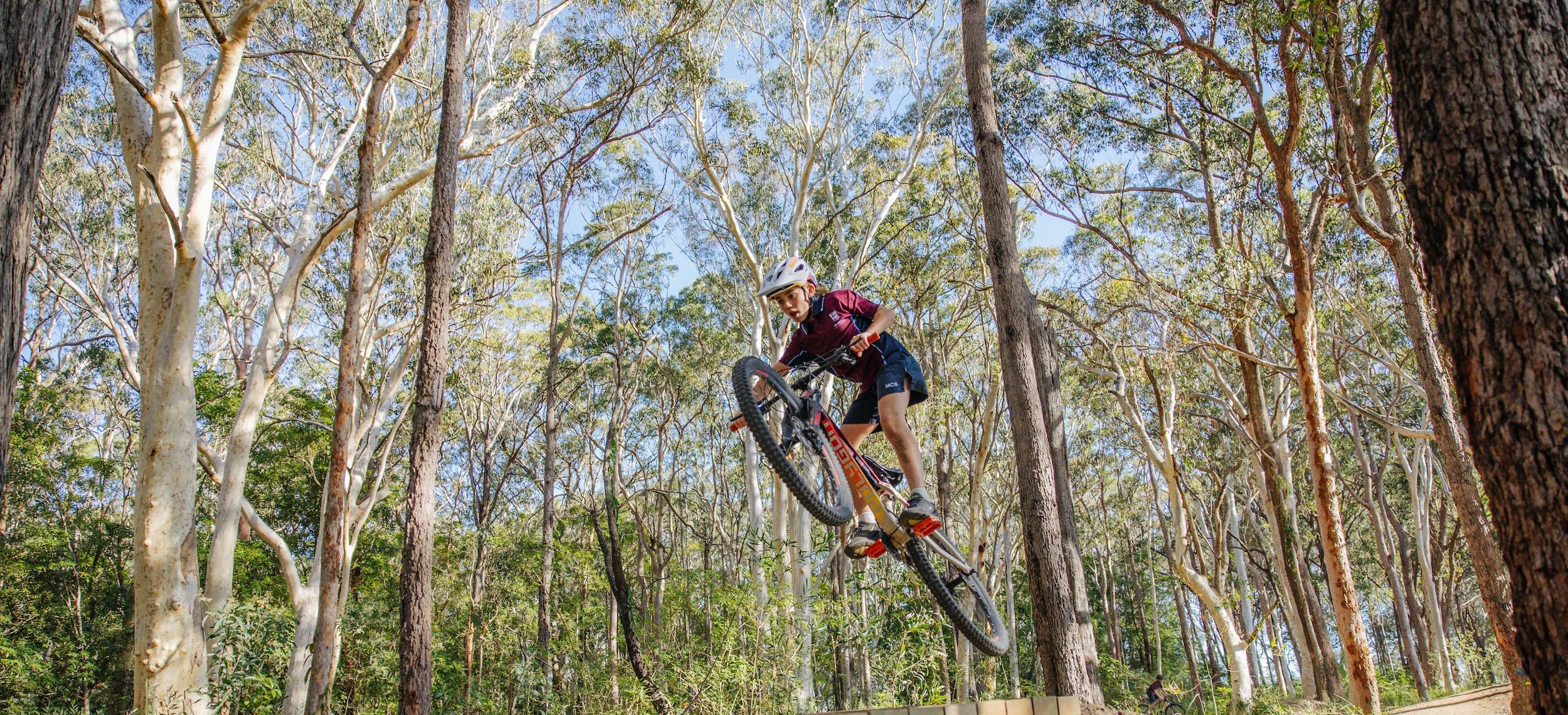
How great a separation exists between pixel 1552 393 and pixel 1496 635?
29.6 ft

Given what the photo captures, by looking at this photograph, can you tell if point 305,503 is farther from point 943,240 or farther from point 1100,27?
point 1100,27

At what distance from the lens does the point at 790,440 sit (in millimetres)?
4762

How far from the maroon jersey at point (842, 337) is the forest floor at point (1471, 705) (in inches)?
397

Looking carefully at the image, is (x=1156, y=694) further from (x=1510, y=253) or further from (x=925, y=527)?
(x=1510, y=253)

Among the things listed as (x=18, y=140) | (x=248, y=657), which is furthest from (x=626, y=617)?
(x=18, y=140)

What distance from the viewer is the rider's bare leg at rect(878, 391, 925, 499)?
4766 millimetres

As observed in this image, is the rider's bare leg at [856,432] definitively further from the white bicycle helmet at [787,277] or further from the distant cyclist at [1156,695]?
the distant cyclist at [1156,695]

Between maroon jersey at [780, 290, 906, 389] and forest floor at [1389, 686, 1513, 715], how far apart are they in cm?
1007

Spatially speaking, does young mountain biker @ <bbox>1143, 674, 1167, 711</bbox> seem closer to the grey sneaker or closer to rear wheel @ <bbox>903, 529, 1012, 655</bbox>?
rear wheel @ <bbox>903, 529, 1012, 655</bbox>

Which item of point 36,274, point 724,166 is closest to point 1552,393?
point 724,166

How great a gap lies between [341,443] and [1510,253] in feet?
26.7

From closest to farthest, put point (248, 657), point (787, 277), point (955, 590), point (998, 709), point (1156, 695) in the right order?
1. point (998, 709)
2. point (787, 277)
3. point (955, 590)
4. point (248, 657)
5. point (1156, 695)

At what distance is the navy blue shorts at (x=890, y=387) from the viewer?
192 inches

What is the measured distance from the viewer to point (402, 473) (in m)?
24.4
